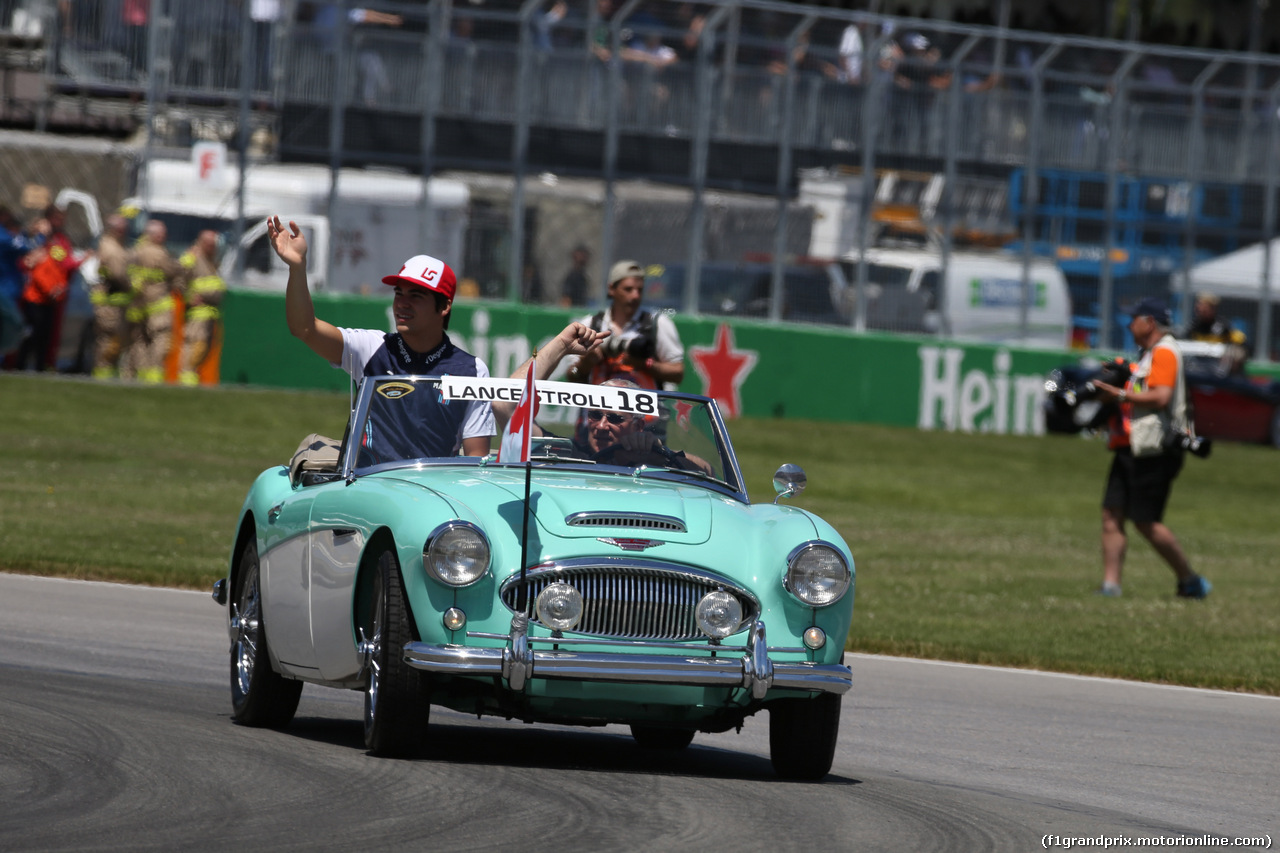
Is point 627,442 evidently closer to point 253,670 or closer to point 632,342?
point 253,670

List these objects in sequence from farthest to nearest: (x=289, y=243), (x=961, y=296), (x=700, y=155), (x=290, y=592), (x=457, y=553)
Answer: (x=961, y=296), (x=700, y=155), (x=289, y=243), (x=290, y=592), (x=457, y=553)

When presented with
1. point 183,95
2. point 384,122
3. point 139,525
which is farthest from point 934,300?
point 139,525

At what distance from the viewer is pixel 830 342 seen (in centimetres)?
2688

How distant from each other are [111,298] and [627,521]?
57.1 ft

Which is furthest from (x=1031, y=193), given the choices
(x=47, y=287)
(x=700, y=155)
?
(x=47, y=287)

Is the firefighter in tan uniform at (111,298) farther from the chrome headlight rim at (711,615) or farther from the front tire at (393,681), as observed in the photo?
the chrome headlight rim at (711,615)

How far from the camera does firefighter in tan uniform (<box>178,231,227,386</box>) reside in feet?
78.7

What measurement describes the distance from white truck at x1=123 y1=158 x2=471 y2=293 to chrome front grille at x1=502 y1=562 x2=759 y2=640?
18940 mm

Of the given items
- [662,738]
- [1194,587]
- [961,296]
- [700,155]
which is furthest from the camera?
[961,296]

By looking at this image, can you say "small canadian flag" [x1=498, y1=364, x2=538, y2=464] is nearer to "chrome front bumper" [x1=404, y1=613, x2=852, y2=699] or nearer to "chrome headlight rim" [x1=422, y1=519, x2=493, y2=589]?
"chrome headlight rim" [x1=422, y1=519, x2=493, y2=589]

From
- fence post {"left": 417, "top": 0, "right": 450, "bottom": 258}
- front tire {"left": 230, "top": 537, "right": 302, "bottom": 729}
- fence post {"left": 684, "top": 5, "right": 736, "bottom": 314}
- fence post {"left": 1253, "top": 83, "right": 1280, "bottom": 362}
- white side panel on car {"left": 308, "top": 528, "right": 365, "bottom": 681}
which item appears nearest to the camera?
white side panel on car {"left": 308, "top": 528, "right": 365, "bottom": 681}

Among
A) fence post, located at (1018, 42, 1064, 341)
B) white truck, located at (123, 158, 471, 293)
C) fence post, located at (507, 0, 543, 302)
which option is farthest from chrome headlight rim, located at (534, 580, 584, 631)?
fence post, located at (1018, 42, 1064, 341)

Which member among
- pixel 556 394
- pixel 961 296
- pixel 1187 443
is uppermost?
pixel 961 296

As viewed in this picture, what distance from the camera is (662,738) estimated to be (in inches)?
314
